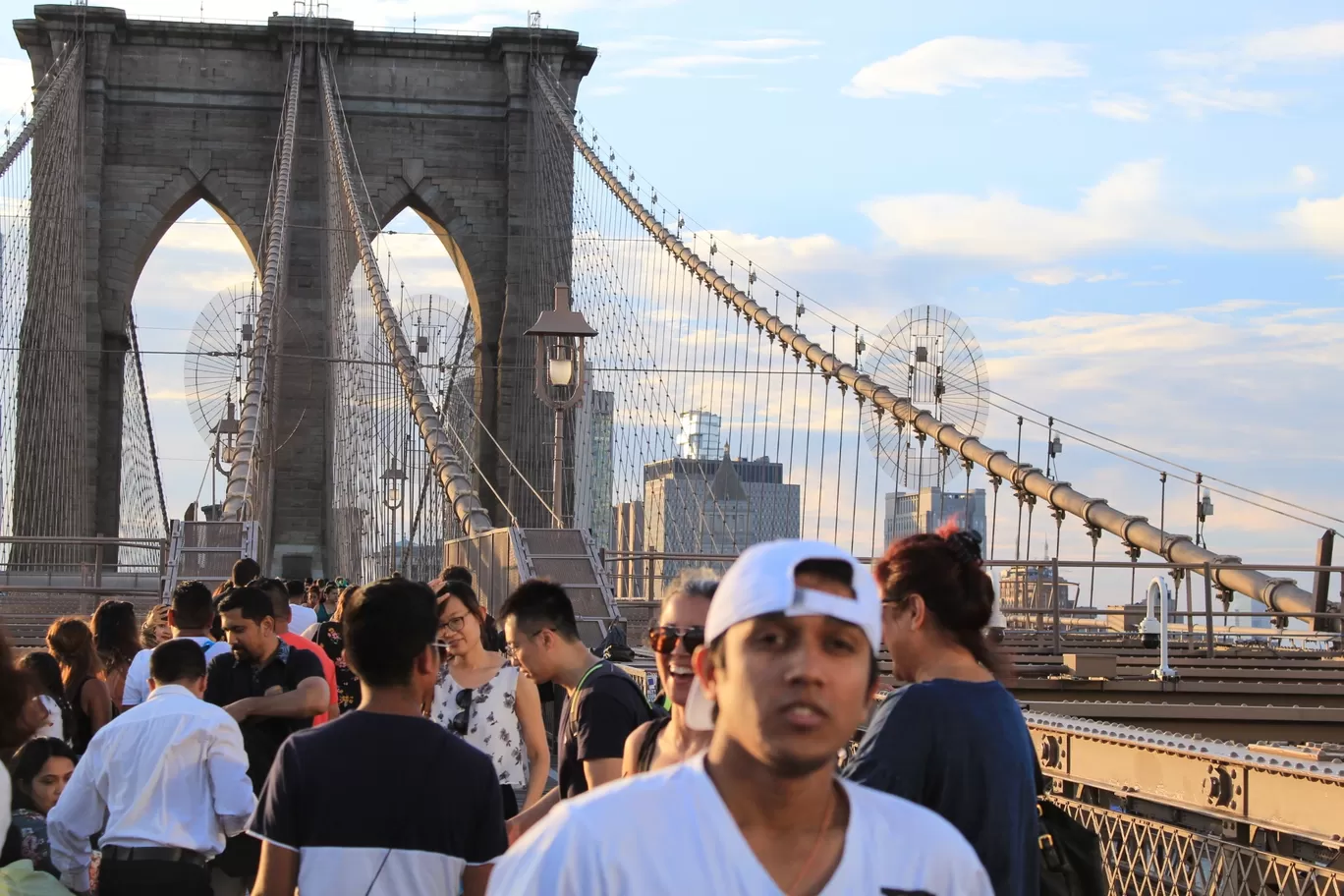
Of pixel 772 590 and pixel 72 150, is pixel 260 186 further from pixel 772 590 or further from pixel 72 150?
pixel 772 590

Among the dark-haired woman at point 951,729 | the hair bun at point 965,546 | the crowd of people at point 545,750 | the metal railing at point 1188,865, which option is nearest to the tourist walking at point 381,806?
the crowd of people at point 545,750

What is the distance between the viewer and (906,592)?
339 cm

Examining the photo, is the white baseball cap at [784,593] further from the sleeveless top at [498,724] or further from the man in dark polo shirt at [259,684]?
the man in dark polo shirt at [259,684]

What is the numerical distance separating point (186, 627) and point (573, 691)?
2.21m

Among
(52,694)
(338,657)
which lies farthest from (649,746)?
(338,657)

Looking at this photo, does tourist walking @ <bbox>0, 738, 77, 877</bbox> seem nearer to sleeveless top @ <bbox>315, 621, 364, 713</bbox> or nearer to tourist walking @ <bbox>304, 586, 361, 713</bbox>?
sleeveless top @ <bbox>315, 621, 364, 713</bbox>

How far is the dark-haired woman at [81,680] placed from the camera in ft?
21.8

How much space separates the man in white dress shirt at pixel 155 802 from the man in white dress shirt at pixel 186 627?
124cm

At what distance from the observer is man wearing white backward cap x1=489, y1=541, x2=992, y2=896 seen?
2.02 m

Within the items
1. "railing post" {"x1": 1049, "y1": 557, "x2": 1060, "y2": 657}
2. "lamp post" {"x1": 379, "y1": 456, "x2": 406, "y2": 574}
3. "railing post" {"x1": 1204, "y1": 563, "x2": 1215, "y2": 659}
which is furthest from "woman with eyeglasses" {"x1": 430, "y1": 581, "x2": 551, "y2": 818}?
"lamp post" {"x1": 379, "y1": 456, "x2": 406, "y2": 574}

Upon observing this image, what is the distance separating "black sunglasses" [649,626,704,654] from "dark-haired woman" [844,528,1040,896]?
321 mm

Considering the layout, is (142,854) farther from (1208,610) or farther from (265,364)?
(265,364)

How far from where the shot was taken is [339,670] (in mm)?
8508

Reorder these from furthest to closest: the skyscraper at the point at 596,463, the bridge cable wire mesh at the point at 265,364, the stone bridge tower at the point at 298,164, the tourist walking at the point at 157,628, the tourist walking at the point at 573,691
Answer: the stone bridge tower at the point at 298,164 < the skyscraper at the point at 596,463 < the bridge cable wire mesh at the point at 265,364 < the tourist walking at the point at 157,628 < the tourist walking at the point at 573,691
